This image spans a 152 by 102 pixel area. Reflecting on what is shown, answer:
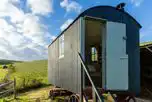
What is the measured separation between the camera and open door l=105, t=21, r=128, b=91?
20.4ft

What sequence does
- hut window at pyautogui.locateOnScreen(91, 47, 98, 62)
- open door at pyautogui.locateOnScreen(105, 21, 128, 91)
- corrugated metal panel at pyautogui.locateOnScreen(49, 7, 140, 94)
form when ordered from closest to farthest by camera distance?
open door at pyautogui.locateOnScreen(105, 21, 128, 91), corrugated metal panel at pyautogui.locateOnScreen(49, 7, 140, 94), hut window at pyautogui.locateOnScreen(91, 47, 98, 62)

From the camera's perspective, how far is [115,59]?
633cm

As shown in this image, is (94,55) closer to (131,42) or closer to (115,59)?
(131,42)

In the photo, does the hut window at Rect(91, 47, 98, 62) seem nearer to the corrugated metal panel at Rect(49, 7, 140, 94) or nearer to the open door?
the corrugated metal panel at Rect(49, 7, 140, 94)

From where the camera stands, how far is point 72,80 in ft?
21.7

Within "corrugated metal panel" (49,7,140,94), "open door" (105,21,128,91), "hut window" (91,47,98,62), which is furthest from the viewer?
"hut window" (91,47,98,62)

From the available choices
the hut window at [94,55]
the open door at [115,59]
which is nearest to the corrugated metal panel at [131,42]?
the open door at [115,59]

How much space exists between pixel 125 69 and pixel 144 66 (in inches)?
253

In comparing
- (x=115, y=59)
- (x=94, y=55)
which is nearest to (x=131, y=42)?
(x=115, y=59)

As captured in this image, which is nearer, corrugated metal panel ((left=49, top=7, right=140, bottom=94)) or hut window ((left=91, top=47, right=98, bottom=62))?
corrugated metal panel ((left=49, top=7, right=140, bottom=94))

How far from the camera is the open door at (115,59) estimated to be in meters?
6.21

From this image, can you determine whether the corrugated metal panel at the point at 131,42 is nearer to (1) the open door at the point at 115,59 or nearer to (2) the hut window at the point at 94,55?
(1) the open door at the point at 115,59

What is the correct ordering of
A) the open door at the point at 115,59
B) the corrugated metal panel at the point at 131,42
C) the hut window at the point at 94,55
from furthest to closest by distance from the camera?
the hut window at the point at 94,55, the corrugated metal panel at the point at 131,42, the open door at the point at 115,59

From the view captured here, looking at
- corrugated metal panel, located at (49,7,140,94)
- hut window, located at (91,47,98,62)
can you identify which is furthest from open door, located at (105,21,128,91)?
hut window, located at (91,47,98,62)
